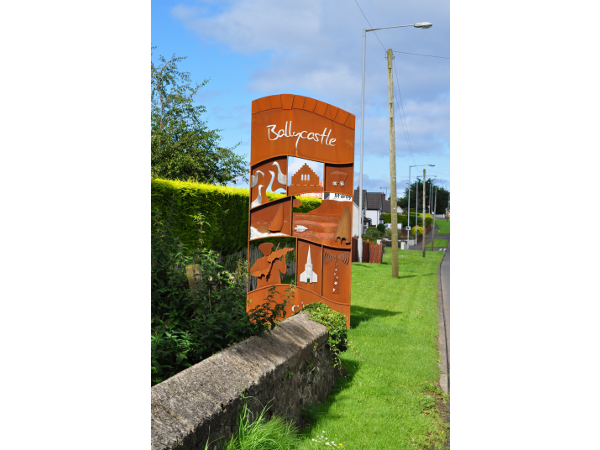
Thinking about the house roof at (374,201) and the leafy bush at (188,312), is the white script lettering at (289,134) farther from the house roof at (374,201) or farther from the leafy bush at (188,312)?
the house roof at (374,201)

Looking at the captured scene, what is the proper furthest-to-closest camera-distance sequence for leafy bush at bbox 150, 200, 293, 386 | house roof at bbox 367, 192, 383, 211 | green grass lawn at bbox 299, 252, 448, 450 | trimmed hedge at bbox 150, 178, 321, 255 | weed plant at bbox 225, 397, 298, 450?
house roof at bbox 367, 192, 383, 211, trimmed hedge at bbox 150, 178, 321, 255, green grass lawn at bbox 299, 252, 448, 450, leafy bush at bbox 150, 200, 293, 386, weed plant at bbox 225, 397, 298, 450

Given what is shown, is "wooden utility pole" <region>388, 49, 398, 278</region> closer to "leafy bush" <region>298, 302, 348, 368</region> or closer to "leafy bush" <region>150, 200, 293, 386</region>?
"leafy bush" <region>298, 302, 348, 368</region>

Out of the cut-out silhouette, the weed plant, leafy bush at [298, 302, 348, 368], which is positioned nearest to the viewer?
the weed plant

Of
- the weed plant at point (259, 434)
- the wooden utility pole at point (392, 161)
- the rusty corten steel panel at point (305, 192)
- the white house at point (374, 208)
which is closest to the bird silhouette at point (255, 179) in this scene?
the rusty corten steel panel at point (305, 192)

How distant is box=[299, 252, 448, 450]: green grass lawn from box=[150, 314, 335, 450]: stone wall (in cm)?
30

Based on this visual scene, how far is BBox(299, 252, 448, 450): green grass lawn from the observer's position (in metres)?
3.87

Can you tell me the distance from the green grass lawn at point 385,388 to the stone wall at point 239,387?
0.30m

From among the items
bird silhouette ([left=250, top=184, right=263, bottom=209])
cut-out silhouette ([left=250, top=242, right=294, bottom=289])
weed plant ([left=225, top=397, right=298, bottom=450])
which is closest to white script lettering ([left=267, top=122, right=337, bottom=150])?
bird silhouette ([left=250, top=184, right=263, bottom=209])

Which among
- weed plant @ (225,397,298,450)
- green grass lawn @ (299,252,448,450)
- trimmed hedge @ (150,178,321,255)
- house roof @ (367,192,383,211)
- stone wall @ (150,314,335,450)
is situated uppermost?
house roof @ (367,192,383,211)
